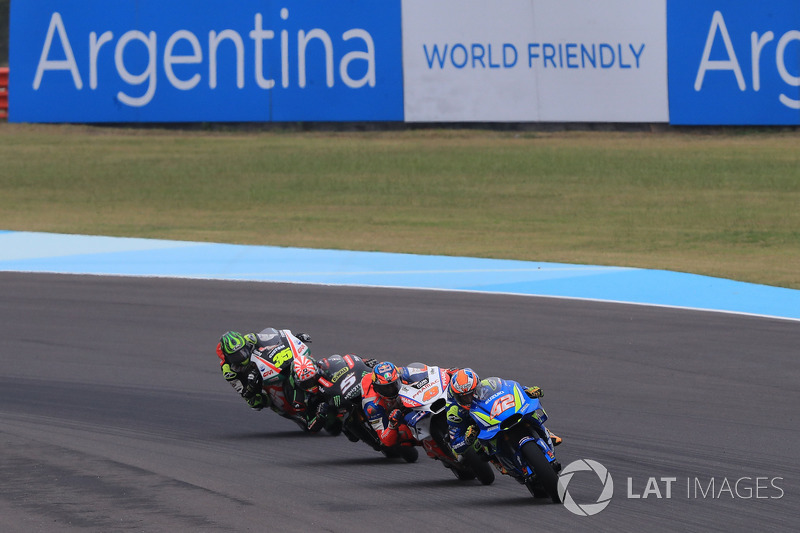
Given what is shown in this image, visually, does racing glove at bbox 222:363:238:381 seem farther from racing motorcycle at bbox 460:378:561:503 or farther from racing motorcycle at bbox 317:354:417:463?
racing motorcycle at bbox 460:378:561:503

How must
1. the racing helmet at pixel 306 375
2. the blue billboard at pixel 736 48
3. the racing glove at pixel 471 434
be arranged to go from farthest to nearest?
the blue billboard at pixel 736 48
the racing helmet at pixel 306 375
the racing glove at pixel 471 434

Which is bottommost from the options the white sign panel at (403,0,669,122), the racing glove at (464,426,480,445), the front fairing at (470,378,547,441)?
the racing glove at (464,426,480,445)

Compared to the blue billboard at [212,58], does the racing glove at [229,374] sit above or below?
below

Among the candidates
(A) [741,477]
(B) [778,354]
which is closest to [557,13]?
(B) [778,354]

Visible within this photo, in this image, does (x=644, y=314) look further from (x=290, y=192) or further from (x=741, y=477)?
(x=290, y=192)

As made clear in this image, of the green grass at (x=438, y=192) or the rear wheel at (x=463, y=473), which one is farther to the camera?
the green grass at (x=438, y=192)

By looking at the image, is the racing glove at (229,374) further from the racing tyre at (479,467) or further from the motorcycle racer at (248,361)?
the racing tyre at (479,467)

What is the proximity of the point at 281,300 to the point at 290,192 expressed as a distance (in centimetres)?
1187

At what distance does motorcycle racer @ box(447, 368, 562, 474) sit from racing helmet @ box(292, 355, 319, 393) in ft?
5.21

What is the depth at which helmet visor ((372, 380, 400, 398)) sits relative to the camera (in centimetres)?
736

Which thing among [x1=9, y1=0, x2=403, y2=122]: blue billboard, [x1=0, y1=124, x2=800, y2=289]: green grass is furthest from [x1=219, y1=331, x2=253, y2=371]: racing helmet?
[x1=9, y1=0, x2=403, y2=122]: blue billboard

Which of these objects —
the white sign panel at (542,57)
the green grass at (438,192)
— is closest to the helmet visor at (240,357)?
the green grass at (438,192)

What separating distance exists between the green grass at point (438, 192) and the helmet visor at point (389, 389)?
352 inches

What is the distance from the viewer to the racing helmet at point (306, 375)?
328 inches
